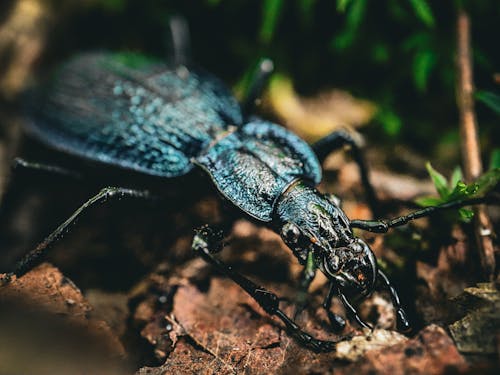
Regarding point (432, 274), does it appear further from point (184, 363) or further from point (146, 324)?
point (146, 324)

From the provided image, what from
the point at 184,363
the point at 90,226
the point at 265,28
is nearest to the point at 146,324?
the point at 184,363

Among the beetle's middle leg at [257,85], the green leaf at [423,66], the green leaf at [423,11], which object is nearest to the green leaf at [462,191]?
the green leaf at [423,66]

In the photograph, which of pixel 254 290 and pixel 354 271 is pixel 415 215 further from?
pixel 254 290

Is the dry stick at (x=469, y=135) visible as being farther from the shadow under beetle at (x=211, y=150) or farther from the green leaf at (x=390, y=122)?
the green leaf at (x=390, y=122)

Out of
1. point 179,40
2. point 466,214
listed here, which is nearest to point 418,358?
point 466,214

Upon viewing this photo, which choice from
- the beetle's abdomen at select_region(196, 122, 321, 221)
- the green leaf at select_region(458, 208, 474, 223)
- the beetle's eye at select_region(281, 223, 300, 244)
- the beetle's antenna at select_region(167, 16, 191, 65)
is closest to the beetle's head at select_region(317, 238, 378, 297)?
the beetle's eye at select_region(281, 223, 300, 244)

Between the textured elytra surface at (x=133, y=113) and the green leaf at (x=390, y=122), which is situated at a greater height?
the green leaf at (x=390, y=122)
